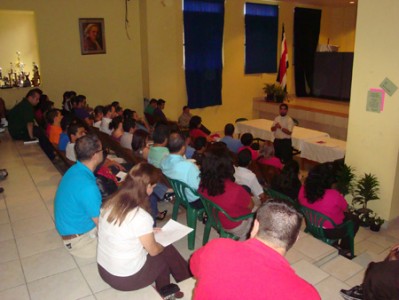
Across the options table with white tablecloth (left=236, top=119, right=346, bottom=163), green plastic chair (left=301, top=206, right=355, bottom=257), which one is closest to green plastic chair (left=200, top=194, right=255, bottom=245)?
green plastic chair (left=301, top=206, right=355, bottom=257)

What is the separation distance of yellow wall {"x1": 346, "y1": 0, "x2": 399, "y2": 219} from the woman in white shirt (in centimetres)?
329

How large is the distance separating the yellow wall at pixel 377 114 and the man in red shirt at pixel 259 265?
3.41 meters

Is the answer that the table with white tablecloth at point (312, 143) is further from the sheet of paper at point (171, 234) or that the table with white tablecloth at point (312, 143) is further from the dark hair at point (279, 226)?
the dark hair at point (279, 226)

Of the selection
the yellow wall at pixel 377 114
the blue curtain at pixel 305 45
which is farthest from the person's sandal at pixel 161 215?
the blue curtain at pixel 305 45

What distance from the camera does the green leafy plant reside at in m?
4.66

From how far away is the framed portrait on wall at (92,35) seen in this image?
24.9ft

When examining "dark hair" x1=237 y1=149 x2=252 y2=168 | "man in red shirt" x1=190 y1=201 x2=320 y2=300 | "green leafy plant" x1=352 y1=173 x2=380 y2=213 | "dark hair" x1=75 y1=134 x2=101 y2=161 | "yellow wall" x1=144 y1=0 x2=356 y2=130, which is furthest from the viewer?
"yellow wall" x1=144 y1=0 x2=356 y2=130

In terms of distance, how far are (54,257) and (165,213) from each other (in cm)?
149

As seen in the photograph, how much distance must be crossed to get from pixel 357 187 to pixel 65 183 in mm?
3728

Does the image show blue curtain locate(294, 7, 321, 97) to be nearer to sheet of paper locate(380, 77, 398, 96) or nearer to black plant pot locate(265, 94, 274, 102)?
black plant pot locate(265, 94, 274, 102)

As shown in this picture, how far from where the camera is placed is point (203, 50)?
919 cm

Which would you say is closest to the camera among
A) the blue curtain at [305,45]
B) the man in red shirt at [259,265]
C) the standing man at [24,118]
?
the man in red shirt at [259,265]

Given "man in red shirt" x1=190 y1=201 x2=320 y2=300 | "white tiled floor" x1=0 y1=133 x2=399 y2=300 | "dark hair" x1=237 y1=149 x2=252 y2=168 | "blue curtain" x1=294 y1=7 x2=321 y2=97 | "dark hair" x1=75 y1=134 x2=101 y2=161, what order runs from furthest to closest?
"blue curtain" x1=294 y1=7 x2=321 y2=97 → "dark hair" x1=237 y1=149 x2=252 y2=168 → "dark hair" x1=75 y1=134 x2=101 y2=161 → "white tiled floor" x1=0 y1=133 x2=399 y2=300 → "man in red shirt" x1=190 y1=201 x2=320 y2=300

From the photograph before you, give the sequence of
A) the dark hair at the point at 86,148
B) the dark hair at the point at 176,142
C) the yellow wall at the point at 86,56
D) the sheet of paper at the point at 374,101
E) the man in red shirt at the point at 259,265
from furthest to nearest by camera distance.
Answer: the yellow wall at the point at 86,56 → the sheet of paper at the point at 374,101 → the dark hair at the point at 176,142 → the dark hair at the point at 86,148 → the man in red shirt at the point at 259,265
